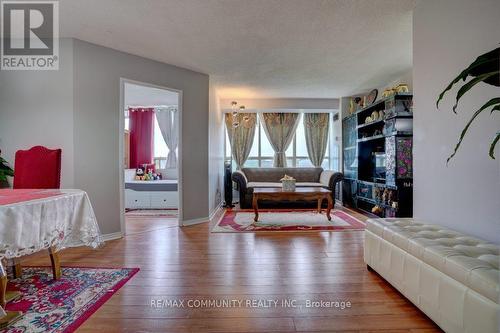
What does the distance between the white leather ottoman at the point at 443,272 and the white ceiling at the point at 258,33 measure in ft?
7.34

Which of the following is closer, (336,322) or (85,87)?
(336,322)

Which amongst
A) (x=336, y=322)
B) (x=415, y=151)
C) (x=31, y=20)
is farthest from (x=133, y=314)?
(x=31, y=20)

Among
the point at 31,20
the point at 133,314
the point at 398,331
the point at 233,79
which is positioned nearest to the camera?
the point at 398,331

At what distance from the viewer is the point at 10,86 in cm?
347

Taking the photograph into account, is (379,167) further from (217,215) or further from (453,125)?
(217,215)

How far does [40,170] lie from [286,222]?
3441 millimetres

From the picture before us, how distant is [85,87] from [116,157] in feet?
3.17

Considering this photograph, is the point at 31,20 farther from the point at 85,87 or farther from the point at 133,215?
the point at 133,215

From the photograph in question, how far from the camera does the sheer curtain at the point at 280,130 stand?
7.55 metres

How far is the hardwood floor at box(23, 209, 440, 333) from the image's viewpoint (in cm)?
172

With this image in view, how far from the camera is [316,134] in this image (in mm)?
7578

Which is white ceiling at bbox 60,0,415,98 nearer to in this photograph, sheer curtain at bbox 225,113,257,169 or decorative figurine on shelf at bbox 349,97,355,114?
decorative figurine on shelf at bbox 349,97,355,114

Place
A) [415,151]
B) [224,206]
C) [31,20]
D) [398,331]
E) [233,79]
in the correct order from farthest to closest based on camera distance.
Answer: [224,206] → [233,79] → [31,20] → [415,151] → [398,331]

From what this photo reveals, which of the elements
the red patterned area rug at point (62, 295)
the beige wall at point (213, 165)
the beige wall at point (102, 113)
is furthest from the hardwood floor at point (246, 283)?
the beige wall at point (213, 165)
